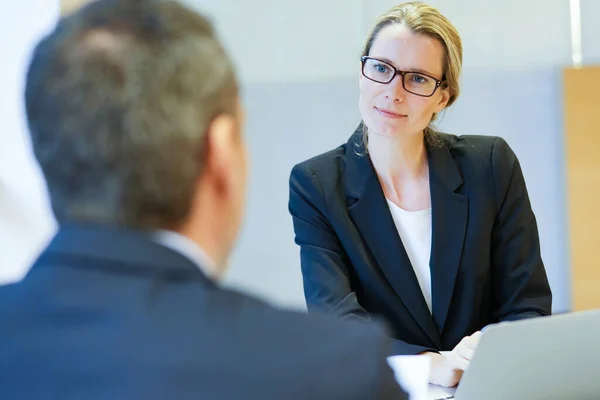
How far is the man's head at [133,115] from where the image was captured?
69cm

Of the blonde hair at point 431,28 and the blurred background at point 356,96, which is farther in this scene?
the blurred background at point 356,96

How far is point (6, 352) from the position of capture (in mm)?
665

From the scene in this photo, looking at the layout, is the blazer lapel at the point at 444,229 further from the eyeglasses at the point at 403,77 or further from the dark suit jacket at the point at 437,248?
the eyeglasses at the point at 403,77

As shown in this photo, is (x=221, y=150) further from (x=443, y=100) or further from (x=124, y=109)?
(x=443, y=100)

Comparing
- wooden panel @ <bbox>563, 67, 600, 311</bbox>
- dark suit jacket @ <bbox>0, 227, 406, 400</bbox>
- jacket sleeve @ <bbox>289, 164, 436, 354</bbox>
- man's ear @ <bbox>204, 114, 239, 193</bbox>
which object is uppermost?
man's ear @ <bbox>204, 114, 239, 193</bbox>

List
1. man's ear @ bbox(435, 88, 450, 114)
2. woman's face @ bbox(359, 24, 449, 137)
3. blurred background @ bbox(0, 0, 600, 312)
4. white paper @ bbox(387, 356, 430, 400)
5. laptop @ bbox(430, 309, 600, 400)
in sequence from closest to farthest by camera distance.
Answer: laptop @ bbox(430, 309, 600, 400) → white paper @ bbox(387, 356, 430, 400) → woman's face @ bbox(359, 24, 449, 137) → man's ear @ bbox(435, 88, 450, 114) → blurred background @ bbox(0, 0, 600, 312)

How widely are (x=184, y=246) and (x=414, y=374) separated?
0.81 m

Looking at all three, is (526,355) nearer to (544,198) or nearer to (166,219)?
(166,219)

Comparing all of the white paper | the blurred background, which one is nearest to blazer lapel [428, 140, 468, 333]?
the white paper

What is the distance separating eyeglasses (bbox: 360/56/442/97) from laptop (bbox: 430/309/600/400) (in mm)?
844

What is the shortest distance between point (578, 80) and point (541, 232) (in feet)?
2.39

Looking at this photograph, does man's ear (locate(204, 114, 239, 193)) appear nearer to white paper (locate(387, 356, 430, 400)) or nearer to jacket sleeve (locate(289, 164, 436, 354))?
white paper (locate(387, 356, 430, 400))

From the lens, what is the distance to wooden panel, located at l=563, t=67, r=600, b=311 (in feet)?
11.0

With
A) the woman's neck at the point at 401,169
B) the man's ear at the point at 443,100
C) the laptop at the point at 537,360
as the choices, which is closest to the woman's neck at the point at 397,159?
the woman's neck at the point at 401,169
